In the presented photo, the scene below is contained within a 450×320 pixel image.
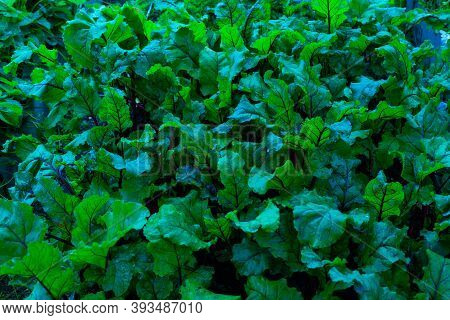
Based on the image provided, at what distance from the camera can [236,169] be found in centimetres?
159

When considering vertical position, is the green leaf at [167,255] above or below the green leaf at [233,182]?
below

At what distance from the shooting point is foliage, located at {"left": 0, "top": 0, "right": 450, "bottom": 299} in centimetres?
145

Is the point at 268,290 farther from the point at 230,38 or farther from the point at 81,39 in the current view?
the point at 81,39

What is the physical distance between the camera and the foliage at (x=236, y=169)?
1454 mm

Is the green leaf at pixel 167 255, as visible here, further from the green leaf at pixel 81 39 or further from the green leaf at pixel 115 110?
the green leaf at pixel 81 39

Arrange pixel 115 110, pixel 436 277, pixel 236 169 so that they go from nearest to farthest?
pixel 436 277, pixel 236 169, pixel 115 110

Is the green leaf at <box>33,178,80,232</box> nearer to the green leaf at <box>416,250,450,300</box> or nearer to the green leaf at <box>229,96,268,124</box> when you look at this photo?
the green leaf at <box>229,96,268,124</box>

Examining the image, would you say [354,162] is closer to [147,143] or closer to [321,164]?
[321,164]

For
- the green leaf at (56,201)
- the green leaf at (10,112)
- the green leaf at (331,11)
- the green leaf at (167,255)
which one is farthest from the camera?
the green leaf at (10,112)

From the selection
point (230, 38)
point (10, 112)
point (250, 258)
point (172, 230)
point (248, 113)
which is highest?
point (230, 38)

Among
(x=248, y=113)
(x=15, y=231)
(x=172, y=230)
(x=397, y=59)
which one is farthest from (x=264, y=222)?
(x=397, y=59)

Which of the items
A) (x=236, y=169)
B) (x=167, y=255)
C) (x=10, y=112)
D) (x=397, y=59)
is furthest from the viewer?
(x=10, y=112)

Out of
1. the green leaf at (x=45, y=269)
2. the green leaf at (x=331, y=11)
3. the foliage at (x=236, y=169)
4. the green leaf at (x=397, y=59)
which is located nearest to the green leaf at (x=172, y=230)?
the foliage at (x=236, y=169)
